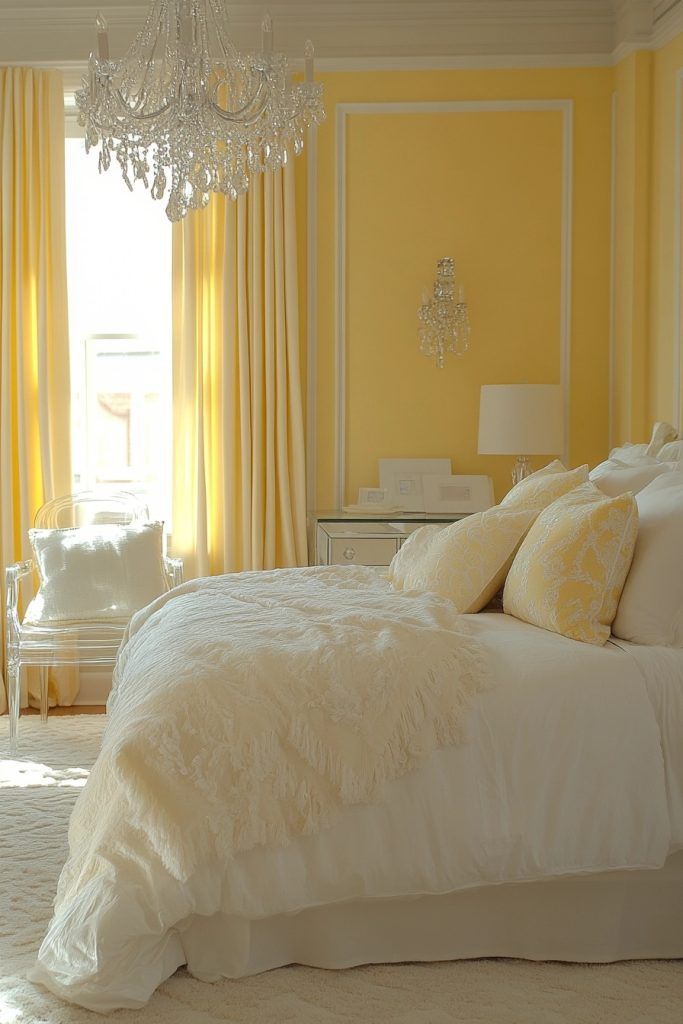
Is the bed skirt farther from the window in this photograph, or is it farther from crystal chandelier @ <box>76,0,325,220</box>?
the window

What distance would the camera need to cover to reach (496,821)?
2.23 metres

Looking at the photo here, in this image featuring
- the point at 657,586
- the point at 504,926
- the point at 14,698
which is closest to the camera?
the point at 504,926

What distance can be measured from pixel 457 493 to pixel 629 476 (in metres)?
1.78

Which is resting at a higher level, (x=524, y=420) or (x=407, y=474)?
(x=524, y=420)

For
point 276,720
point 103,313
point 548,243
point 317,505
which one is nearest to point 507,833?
point 276,720

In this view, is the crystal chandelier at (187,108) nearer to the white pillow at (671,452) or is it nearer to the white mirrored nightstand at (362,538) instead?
the white pillow at (671,452)

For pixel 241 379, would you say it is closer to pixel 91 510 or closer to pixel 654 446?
pixel 91 510

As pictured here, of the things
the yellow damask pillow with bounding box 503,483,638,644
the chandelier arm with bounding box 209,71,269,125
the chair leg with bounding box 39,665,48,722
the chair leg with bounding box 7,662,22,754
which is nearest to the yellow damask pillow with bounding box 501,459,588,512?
the yellow damask pillow with bounding box 503,483,638,644

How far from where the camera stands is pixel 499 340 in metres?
4.98

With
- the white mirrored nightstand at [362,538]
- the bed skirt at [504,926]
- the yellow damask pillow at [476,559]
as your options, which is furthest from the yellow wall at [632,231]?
the bed skirt at [504,926]

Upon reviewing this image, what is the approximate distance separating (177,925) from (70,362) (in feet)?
11.0

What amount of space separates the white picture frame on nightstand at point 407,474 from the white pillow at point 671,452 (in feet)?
5.55

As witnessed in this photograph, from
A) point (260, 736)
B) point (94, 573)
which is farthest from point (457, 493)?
point (260, 736)

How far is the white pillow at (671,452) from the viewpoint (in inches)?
127
